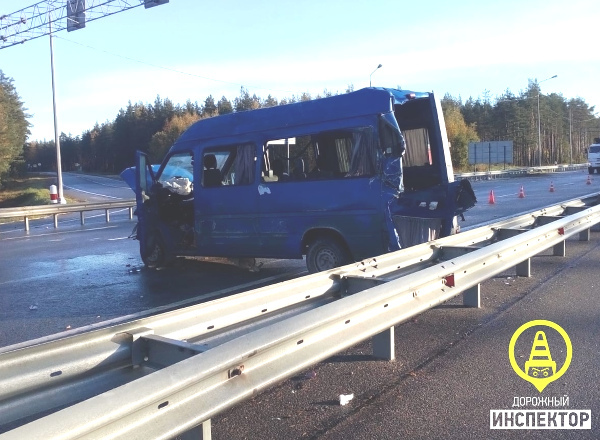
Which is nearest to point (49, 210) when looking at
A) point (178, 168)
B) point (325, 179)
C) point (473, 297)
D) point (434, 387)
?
point (178, 168)

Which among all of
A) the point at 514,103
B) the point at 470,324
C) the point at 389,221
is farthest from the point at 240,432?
the point at 514,103

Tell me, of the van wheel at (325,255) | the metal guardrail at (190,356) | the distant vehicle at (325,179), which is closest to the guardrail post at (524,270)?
the distant vehicle at (325,179)

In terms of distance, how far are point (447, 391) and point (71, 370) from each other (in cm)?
257

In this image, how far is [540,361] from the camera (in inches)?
193

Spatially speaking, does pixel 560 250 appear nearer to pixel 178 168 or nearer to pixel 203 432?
pixel 178 168

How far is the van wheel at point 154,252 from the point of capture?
1048 centimetres

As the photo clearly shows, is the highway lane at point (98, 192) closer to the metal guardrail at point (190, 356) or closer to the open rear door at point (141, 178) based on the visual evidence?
the open rear door at point (141, 178)

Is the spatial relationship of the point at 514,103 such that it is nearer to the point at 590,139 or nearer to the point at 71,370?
the point at 590,139

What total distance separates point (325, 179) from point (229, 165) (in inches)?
70.3

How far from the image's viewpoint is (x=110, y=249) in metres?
13.8

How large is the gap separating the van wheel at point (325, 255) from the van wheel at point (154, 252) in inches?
122

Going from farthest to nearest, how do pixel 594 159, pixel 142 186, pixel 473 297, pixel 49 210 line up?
pixel 594 159
pixel 49 210
pixel 142 186
pixel 473 297

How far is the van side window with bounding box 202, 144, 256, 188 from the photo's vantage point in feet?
29.2

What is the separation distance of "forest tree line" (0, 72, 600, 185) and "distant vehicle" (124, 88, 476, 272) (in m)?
58.0
